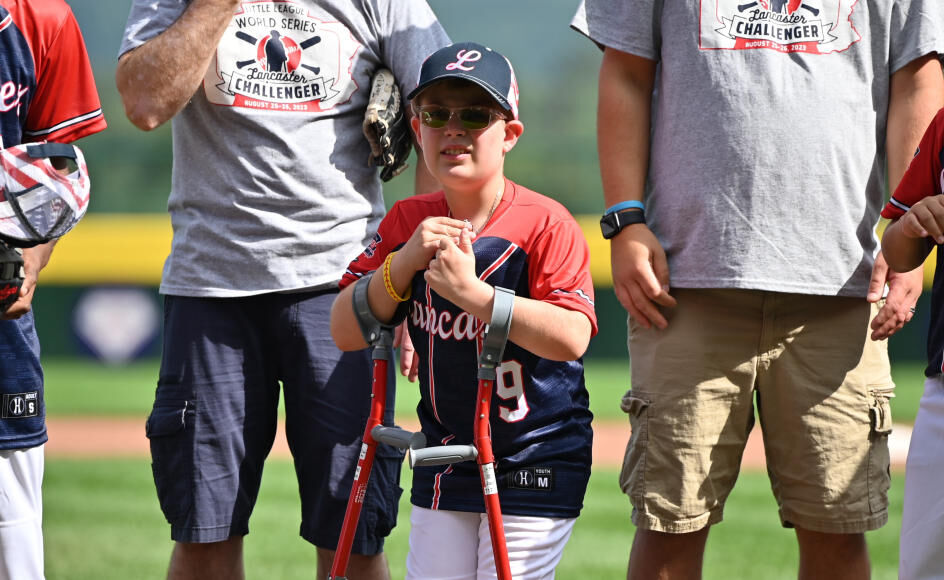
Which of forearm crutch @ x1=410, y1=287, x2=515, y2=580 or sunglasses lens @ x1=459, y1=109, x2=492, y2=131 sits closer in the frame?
forearm crutch @ x1=410, y1=287, x2=515, y2=580

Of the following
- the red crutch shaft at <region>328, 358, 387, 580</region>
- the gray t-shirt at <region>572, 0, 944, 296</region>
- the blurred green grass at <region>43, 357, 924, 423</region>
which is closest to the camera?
the red crutch shaft at <region>328, 358, 387, 580</region>

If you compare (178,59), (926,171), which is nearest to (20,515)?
(178,59)

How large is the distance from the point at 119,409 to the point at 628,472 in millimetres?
10346

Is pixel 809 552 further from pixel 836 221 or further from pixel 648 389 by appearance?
pixel 836 221

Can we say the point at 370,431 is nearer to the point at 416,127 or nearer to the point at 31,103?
the point at 416,127

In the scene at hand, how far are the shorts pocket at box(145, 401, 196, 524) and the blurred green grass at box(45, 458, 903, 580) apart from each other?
2.27m

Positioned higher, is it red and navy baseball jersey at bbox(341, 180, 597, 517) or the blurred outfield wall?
red and navy baseball jersey at bbox(341, 180, 597, 517)

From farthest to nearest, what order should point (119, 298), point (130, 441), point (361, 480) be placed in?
point (119, 298) < point (130, 441) < point (361, 480)

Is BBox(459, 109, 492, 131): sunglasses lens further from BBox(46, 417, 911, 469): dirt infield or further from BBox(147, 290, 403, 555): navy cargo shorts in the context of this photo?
BBox(46, 417, 911, 469): dirt infield

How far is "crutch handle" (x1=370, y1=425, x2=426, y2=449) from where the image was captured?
7.89 ft

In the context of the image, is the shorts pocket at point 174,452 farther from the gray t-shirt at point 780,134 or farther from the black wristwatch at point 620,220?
the gray t-shirt at point 780,134

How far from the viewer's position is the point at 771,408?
2.92 meters

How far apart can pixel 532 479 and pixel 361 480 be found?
0.41m

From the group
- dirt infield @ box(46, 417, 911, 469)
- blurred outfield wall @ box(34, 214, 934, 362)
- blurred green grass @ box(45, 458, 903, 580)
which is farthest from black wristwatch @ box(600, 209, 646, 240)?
blurred outfield wall @ box(34, 214, 934, 362)
